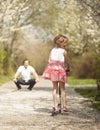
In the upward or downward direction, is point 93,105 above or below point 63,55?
below

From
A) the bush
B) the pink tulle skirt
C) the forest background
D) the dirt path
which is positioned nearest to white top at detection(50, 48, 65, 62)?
the pink tulle skirt

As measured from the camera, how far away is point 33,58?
65.1 metres

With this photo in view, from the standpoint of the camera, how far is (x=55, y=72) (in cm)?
1331

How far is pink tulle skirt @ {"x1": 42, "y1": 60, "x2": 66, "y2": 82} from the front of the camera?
13219mm

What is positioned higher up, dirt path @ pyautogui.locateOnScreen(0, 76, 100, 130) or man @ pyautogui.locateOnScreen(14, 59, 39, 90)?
dirt path @ pyautogui.locateOnScreen(0, 76, 100, 130)

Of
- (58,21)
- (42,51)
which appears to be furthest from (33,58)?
(58,21)

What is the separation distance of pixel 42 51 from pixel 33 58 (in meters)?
1.53

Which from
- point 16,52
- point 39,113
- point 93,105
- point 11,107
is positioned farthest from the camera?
point 16,52

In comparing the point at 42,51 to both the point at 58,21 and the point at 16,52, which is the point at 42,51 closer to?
the point at 16,52

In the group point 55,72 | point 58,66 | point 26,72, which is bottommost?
point 26,72

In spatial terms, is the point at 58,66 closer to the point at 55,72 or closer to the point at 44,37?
the point at 55,72

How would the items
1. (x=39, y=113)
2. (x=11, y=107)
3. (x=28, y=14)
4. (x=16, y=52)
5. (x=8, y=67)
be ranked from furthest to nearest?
(x=16, y=52)
(x=28, y=14)
(x=8, y=67)
(x=11, y=107)
(x=39, y=113)

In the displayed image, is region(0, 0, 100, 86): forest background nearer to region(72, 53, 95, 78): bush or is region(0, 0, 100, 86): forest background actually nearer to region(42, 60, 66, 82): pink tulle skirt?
region(72, 53, 95, 78): bush

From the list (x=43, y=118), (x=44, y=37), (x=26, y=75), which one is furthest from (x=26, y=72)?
(x=44, y=37)
